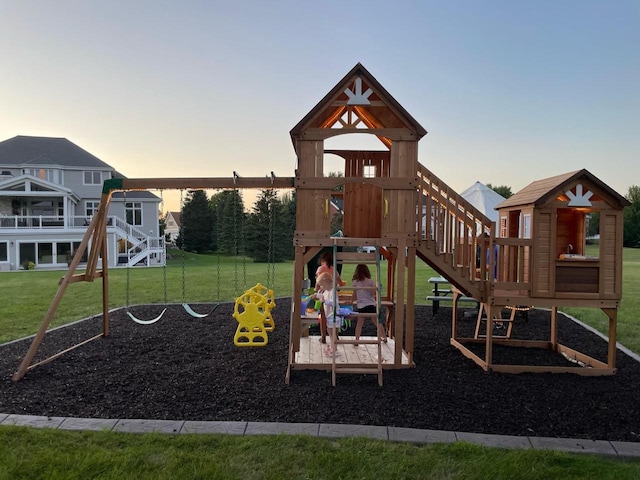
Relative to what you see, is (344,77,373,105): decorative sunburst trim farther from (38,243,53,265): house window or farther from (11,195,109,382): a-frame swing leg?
(38,243,53,265): house window

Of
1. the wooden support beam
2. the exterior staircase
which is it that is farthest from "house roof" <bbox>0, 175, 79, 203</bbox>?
the wooden support beam

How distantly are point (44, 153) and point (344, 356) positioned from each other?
41.1m

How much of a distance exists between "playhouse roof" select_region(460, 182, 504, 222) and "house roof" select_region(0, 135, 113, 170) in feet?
103

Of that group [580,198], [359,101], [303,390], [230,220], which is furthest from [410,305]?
[230,220]

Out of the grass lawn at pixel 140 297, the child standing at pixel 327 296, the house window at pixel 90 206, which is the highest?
the house window at pixel 90 206

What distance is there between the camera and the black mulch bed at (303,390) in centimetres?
515

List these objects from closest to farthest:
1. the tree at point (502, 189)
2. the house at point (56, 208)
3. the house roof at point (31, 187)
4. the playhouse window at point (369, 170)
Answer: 1. the playhouse window at point (369, 170)
2. the house at point (56, 208)
3. the house roof at point (31, 187)
4. the tree at point (502, 189)

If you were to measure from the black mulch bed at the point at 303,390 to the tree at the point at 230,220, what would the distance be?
9.76 feet

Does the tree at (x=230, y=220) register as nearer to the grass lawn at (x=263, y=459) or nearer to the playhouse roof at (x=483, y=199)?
the grass lawn at (x=263, y=459)

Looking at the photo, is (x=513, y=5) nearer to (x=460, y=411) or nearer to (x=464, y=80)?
(x=464, y=80)

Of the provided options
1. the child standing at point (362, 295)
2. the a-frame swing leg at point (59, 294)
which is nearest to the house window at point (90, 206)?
the a-frame swing leg at point (59, 294)

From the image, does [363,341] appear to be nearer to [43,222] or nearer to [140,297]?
[140,297]

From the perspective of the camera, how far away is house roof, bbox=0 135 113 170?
37925 millimetres

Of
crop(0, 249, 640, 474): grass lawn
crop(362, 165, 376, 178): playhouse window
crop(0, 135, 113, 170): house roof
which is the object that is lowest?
crop(0, 249, 640, 474): grass lawn
